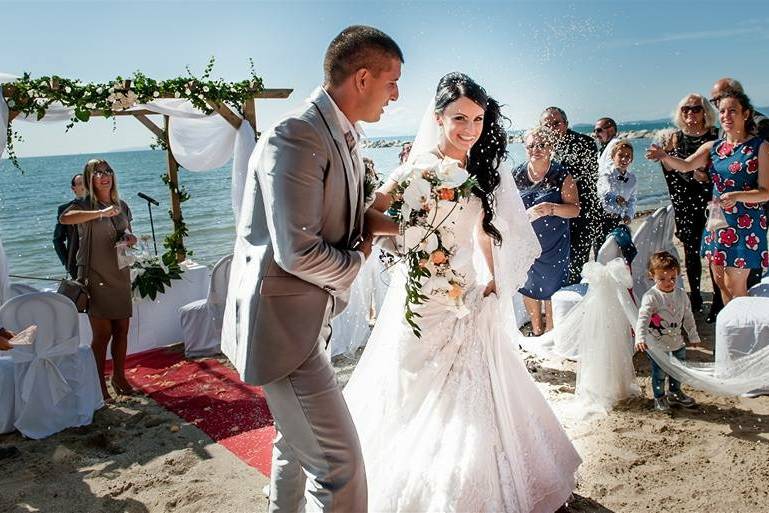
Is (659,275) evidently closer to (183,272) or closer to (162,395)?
(162,395)

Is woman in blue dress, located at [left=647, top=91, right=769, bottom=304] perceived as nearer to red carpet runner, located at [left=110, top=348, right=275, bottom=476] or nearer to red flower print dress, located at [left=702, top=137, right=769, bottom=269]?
red flower print dress, located at [left=702, top=137, right=769, bottom=269]

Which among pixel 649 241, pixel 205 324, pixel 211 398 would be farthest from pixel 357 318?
pixel 649 241

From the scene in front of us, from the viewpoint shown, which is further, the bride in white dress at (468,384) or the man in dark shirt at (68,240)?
the man in dark shirt at (68,240)

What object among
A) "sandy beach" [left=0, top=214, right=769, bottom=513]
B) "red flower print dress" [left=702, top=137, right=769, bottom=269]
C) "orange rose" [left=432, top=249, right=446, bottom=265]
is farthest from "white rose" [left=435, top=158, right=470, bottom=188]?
"red flower print dress" [left=702, top=137, right=769, bottom=269]

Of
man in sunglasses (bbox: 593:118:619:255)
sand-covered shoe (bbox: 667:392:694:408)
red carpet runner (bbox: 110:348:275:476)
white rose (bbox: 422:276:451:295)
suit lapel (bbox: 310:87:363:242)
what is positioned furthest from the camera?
man in sunglasses (bbox: 593:118:619:255)

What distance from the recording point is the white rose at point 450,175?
282 cm

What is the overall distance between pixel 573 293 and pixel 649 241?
1.73m

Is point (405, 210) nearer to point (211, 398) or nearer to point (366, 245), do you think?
point (366, 245)

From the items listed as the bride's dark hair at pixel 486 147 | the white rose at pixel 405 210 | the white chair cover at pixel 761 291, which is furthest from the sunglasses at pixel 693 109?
the white rose at pixel 405 210

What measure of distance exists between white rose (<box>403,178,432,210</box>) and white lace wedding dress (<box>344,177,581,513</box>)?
0.64 meters

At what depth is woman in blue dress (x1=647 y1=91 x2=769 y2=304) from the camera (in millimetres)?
5020

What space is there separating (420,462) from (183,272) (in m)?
4.86

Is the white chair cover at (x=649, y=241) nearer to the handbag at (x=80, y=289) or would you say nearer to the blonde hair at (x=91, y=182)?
the blonde hair at (x=91, y=182)

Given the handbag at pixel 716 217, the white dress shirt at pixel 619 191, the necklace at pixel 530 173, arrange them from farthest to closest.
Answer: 1. the white dress shirt at pixel 619 191
2. the necklace at pixel 530 173
3. the handbag at pixel 716 217
